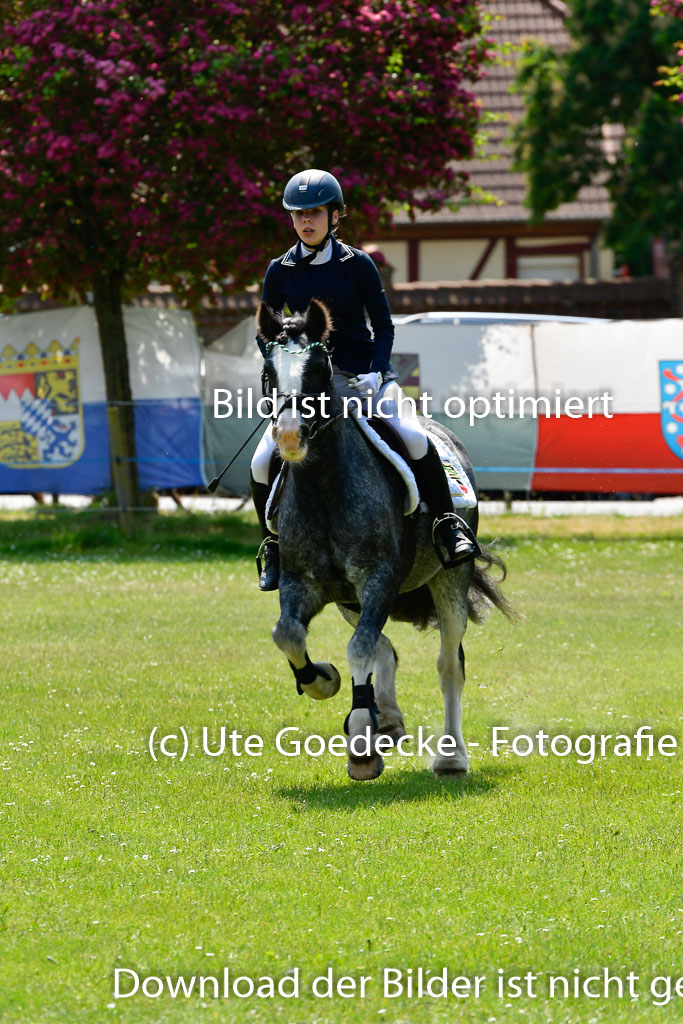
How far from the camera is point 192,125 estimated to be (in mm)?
19906

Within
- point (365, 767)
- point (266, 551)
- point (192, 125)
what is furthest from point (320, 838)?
point (192, 125)

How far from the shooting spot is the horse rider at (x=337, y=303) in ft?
25.3

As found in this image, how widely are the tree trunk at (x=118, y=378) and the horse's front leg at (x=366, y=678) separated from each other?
13.4 m

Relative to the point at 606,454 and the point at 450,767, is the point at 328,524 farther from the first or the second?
the point at 606,454

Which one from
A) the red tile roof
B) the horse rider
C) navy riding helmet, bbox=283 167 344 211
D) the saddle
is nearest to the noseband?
the horse rider

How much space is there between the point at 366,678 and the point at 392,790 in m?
0.67

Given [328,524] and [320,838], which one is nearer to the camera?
[320,838]

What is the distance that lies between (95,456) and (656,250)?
26132 mm

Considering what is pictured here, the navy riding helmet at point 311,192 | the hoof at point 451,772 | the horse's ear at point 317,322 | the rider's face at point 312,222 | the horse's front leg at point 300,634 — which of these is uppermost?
the navy riding helmet at point 311,192

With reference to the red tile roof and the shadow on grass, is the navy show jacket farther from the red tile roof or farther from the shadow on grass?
the red tile roof

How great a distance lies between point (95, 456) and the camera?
68.9 feet

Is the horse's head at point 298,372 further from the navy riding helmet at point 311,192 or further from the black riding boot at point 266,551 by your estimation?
the black riding boot at point 266,551

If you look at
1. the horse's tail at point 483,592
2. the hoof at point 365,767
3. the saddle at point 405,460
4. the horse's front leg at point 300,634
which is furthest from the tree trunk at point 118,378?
the hoof at point 365,767

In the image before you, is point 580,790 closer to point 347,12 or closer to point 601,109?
point 347,12
